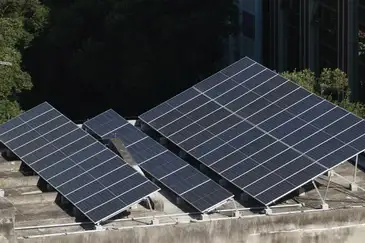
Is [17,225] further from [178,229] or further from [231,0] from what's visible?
[231,0]

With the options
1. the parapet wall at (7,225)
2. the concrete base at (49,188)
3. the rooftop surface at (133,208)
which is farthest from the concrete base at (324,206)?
the parapet wall at (7,225)

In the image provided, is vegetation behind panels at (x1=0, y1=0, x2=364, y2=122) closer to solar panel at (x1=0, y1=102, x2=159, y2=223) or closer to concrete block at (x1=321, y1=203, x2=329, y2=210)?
solar panel at (x1=0, y1=102, x2=159, y2=223)

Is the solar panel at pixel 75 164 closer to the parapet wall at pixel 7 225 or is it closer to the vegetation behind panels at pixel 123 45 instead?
the parapet wall at pixel 7 225

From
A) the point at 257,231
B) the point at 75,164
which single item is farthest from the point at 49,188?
the point at 257,231

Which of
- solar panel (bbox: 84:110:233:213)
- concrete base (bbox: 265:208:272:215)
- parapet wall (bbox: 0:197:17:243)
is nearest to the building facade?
solar panel (bbox: 84:110:233:213)

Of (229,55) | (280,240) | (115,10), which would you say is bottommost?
(229,55)

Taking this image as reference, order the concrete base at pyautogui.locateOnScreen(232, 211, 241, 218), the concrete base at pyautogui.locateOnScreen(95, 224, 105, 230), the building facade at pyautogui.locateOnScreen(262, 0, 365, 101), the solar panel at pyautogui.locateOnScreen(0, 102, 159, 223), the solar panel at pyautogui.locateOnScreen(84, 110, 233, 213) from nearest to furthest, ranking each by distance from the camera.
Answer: the concrete base at pyautogui.locateOnScreen(95, 224, 105, 230) → the concrete base at pyautogui.locateOnScreen(232, 211, 241, 218) → the solar panel at pyautogui.locateOnScreen(0, 102, 159, 223) → the solar panel at pyautogui.locateOnScreen(84, 110, 233, 213) → the building facade at pyautogui.locateOnScreen(262, 0, 365, 101)

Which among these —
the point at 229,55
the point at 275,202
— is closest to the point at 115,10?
the point at 229,55
